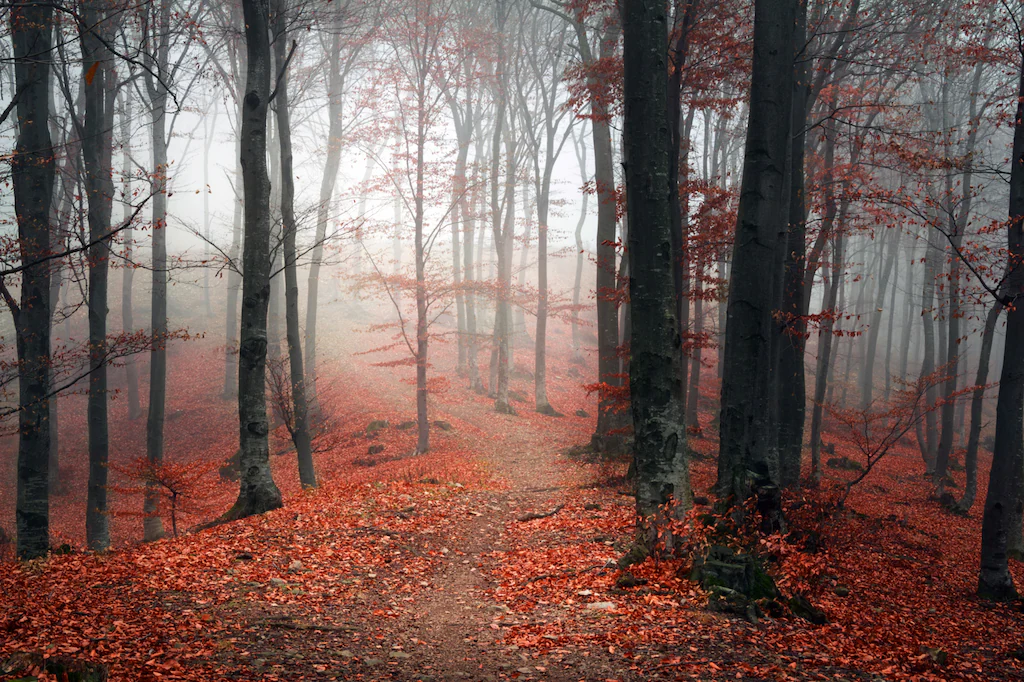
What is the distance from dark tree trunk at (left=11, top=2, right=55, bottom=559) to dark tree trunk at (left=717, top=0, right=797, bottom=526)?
8856 millimetres

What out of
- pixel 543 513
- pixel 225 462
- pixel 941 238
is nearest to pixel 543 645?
pixel 543 513

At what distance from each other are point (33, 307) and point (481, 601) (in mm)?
7408

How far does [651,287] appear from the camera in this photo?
6.28m

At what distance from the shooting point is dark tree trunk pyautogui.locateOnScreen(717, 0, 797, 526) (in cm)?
727

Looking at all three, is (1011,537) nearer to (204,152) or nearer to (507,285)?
(507,285)

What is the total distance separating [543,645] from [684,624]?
1.21 m

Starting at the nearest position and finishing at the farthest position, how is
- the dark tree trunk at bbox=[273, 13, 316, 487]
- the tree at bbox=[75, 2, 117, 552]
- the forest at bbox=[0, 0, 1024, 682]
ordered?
the forest at bbox=[0, 0, 1024, 682] → the tree at bbox=[75, 2, 117, 552] → the dark tree trunk at bbox=[273, 13, 316, 487]

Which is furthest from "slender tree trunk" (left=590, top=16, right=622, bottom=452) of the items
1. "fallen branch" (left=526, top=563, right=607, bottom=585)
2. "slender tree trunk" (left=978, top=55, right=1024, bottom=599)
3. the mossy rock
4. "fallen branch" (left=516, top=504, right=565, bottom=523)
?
the mossy rock

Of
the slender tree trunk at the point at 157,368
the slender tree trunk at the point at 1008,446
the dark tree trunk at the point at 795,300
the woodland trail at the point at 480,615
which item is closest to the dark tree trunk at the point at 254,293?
the woodland trail at the point at 480,615

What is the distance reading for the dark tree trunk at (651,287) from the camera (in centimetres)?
617

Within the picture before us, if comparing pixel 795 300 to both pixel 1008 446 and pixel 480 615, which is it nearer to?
pixel 1008 446

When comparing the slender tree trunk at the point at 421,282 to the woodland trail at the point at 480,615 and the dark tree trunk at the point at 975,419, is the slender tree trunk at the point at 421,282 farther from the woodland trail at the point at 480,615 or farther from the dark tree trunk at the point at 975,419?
the dark tree trunk at the point at 975,419

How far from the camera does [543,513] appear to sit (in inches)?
360

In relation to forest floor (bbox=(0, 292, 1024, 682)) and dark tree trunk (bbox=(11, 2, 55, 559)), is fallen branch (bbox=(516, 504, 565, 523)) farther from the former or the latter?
dark tree trunk (bbox=(11, 2, 55, 559))
